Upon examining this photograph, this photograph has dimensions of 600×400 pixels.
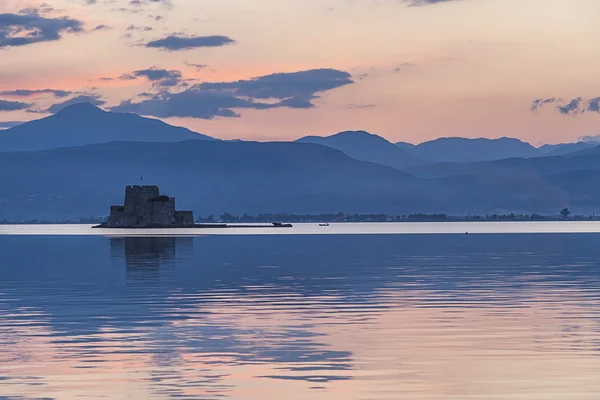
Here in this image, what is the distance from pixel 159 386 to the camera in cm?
2645

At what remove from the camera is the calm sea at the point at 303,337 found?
2650cm

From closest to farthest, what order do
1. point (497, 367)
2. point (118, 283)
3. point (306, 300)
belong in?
point (497, 367)
point (306, 300)
point (118, 283)

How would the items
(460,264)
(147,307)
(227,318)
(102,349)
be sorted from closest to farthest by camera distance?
(102,349) < (227,318) < (147,307) < (460,264)

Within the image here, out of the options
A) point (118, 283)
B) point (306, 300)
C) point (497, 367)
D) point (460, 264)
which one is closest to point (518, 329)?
point (497, 367)

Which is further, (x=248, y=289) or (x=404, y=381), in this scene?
(x=248, y=289)

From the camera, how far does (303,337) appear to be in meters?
36.0

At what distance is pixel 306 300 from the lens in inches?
2023

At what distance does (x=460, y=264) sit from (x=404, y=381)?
60137 millimetres

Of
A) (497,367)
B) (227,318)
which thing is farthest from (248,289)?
(497,367)

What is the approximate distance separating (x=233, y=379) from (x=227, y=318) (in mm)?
15051

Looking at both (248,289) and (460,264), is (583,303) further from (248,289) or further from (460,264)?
(460,264)

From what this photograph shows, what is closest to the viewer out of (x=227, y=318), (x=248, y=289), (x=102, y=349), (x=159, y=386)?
(x=159, y=386)

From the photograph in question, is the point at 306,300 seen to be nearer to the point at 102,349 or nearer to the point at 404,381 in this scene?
the point at 102,349

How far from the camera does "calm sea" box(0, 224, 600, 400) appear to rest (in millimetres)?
26500
